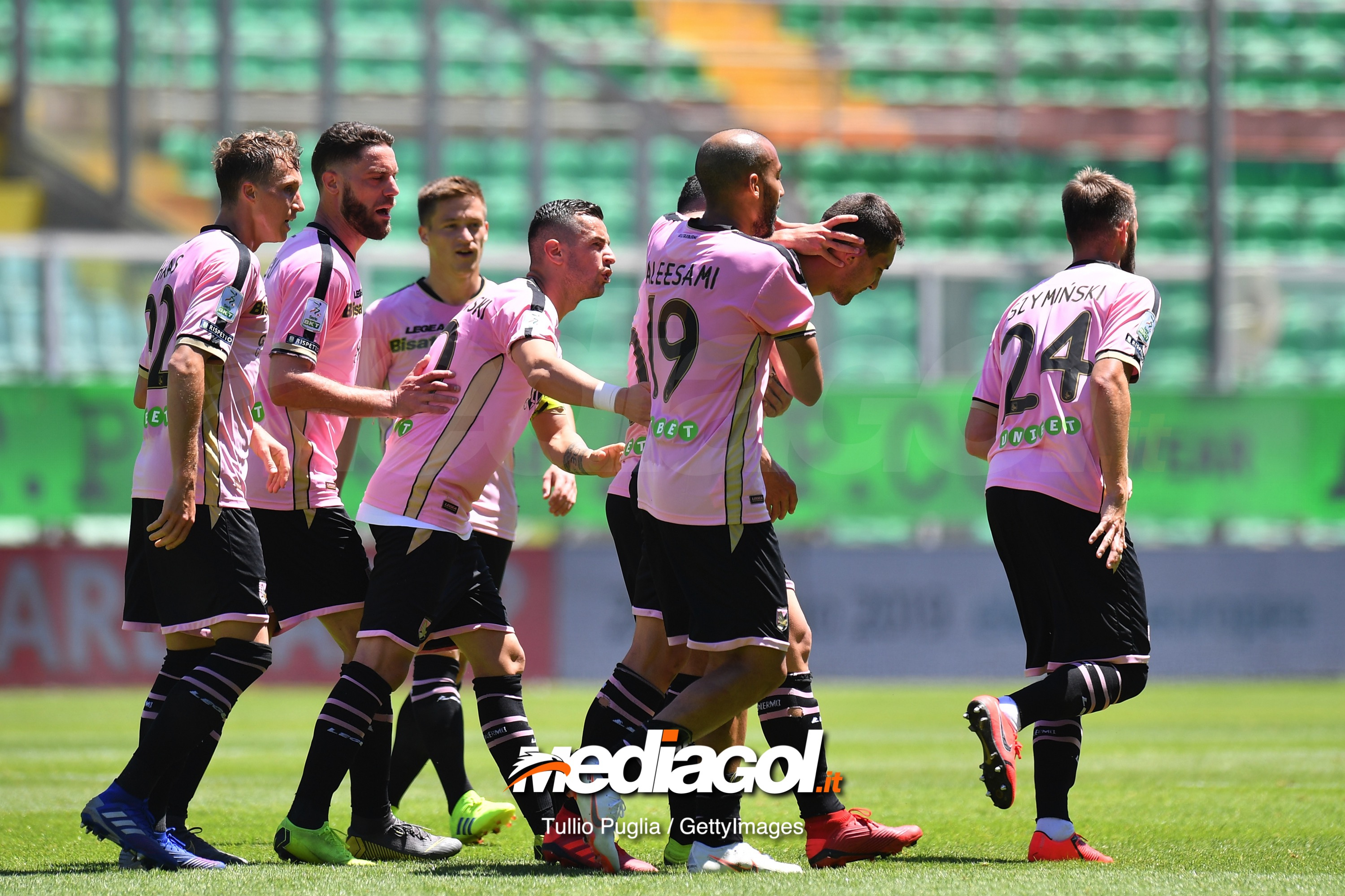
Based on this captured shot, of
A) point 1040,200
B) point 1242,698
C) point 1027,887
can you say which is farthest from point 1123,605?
point 1040,200

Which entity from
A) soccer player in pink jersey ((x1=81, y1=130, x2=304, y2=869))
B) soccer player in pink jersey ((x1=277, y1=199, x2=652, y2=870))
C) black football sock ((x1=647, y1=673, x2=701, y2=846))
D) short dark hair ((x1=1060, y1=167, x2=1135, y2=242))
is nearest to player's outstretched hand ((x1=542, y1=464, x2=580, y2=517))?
soccer player in pink jersey ((x1=277, y1=199, x2=652, y2=870))

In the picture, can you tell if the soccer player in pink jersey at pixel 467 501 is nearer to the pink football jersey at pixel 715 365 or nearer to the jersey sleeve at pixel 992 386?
the pink football jersey at pixel 715 365

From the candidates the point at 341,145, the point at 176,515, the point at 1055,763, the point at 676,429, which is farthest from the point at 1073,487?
the point at 176,515

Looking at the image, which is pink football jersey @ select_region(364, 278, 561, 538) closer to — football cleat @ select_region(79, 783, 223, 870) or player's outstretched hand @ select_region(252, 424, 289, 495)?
player's outstretched hand @ select_region(252, 424, 289, 495)

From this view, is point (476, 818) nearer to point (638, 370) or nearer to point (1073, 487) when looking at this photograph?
point (638, 370)

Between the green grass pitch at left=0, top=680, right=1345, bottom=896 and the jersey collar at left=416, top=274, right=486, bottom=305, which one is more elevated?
the jersey collar at left=416, top=274, right=486, bottom=305

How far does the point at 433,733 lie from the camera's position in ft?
18.8

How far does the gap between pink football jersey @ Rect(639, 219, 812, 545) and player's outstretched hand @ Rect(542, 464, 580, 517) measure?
35.5 inches

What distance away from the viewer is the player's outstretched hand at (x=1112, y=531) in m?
5.31

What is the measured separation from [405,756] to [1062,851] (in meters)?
2.44

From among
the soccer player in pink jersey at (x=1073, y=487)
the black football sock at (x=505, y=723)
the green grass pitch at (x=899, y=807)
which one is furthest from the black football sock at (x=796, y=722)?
the black football sock at (x=505, y=723)

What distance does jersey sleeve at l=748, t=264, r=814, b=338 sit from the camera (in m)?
4.95

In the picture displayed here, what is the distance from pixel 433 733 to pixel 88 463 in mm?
9942

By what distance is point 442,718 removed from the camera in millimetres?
5758
